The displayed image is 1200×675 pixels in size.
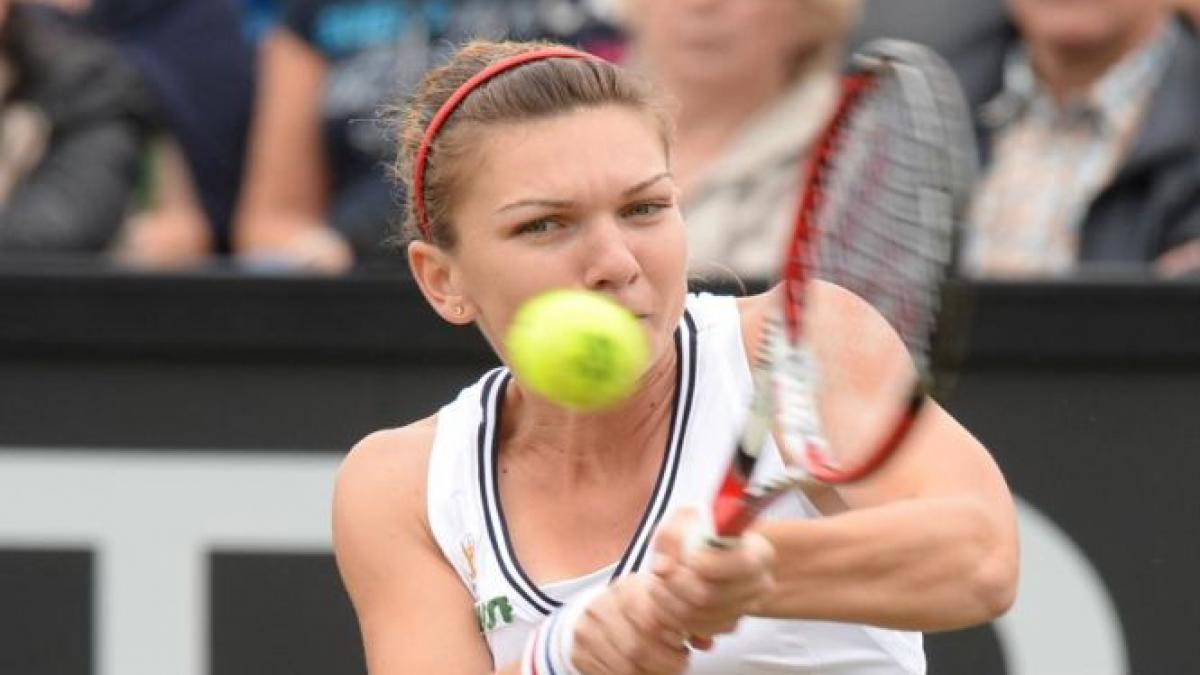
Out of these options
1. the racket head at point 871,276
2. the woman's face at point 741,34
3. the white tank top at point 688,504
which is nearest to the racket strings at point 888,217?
the racket head at point 871,276

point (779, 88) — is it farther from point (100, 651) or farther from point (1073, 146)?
point (100, 651)

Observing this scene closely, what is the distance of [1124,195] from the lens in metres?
4.73

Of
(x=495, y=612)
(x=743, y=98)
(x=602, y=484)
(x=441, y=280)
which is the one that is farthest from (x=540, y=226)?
(x=743, y=98)

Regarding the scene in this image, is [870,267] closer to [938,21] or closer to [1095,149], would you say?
[1095,149]

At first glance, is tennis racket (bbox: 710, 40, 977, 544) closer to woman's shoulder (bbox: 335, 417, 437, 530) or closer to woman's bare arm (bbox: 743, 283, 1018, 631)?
woman's bare arm (bbox: 743, 283, 1018, 631)

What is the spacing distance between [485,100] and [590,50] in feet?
7.82

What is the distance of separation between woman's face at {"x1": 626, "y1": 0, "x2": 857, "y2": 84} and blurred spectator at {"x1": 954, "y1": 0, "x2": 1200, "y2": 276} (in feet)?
1.39

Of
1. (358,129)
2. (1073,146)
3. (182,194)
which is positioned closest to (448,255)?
(1073,146)

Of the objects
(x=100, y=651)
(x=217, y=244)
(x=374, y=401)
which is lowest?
(x=100, y=651)

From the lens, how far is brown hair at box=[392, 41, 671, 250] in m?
2.89

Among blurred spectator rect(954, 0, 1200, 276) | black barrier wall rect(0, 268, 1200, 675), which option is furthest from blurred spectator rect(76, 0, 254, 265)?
blurred spectator rect(954, 0, 1200, 276)

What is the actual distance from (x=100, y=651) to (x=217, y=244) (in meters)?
1.47

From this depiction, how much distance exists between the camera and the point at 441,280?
3117 millimetres

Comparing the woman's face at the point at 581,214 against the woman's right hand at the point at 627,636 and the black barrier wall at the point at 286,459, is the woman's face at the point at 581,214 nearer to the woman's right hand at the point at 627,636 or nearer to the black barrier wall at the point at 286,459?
the woman's right hand at the point at 627,636
